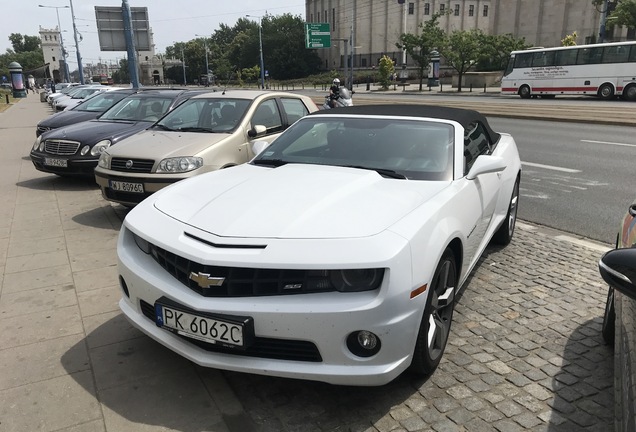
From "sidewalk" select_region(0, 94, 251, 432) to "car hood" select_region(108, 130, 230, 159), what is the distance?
1145 mm

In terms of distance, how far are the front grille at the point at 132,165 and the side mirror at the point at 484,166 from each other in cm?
395

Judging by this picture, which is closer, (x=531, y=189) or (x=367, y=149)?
(x=367, y=149)

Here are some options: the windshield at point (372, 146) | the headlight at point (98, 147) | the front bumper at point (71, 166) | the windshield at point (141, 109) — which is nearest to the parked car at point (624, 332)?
the windshield at point (372, 146)

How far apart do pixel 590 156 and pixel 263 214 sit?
10.1 metres

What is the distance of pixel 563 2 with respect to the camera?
66.4 meters

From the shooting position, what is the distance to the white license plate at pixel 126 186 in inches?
236

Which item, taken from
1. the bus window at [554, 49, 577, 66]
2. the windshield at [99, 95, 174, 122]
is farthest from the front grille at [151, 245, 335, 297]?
the bus window at [554, 49, 577, 66]

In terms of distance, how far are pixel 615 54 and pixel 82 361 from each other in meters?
31.6

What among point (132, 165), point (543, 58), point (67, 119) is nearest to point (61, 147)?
point (132, 165)

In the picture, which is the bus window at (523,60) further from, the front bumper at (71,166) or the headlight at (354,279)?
the headlight at (354,279)

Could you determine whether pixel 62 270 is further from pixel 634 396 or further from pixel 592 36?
pixel 592 36

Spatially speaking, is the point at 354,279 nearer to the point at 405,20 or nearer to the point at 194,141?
the point at 194,141

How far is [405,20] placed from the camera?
275 ft

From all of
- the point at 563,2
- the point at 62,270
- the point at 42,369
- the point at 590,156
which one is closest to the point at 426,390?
the point at 42,369
